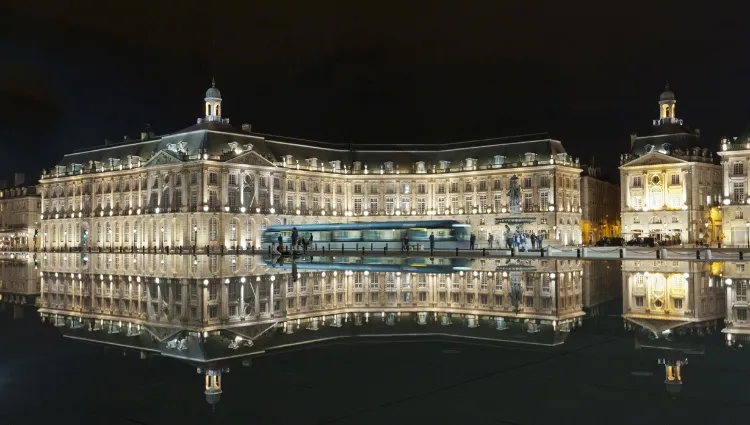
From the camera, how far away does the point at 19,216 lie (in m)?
144

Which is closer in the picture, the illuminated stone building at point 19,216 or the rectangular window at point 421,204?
the rectangular window at point 421,204

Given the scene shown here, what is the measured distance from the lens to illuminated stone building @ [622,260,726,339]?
17688 millimetres

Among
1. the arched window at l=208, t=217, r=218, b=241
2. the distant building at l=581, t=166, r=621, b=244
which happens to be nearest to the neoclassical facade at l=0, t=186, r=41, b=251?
the arched window at l=208, t=217, r=218, b=241

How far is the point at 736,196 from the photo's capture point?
83.4 meters

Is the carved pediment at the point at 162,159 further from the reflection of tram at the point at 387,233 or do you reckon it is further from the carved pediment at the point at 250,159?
the reflection of tram at the point at 387,233

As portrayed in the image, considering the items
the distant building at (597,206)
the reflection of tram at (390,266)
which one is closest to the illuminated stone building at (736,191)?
the distant building at (597,206)

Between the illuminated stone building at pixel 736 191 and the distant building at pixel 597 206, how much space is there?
35566 mm

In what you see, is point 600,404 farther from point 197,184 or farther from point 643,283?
point 197,184

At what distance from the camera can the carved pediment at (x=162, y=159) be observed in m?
95.0

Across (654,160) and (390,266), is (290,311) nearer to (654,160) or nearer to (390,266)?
(390,266)

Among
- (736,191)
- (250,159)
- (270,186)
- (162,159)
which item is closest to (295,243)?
(250,159)

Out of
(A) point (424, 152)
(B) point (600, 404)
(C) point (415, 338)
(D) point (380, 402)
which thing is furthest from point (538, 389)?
(A) point (424, 152)

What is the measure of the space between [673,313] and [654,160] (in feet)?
277

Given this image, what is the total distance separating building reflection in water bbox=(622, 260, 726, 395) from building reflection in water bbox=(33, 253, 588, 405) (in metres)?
1.78
